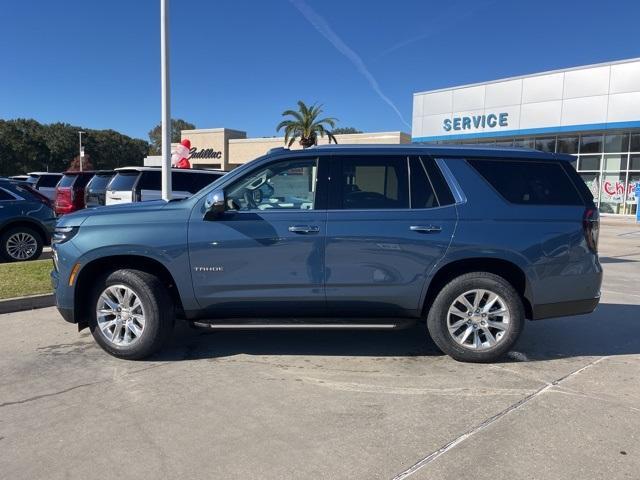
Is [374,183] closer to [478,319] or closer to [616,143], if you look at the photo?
[478,319]

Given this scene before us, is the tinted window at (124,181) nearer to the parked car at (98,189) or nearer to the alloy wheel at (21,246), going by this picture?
the parked car at (98,189)

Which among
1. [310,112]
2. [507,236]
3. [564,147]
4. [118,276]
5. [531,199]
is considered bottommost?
[118,276]

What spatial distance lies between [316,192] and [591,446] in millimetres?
2888

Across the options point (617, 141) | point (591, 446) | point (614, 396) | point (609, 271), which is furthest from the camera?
point (617, 141)

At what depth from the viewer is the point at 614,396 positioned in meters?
4.24

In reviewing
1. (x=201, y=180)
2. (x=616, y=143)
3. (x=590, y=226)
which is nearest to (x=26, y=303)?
(x=201, y=180)

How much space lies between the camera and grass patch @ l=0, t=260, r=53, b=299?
724 cm

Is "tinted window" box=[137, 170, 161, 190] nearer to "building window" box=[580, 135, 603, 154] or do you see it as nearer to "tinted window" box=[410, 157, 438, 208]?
"tinted window" box=[410, 157, 438, 208]

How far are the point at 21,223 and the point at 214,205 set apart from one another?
7.32 metres

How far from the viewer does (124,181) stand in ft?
37.5

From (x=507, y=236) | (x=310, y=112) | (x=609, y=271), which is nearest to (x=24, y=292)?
(x=507, y=236)

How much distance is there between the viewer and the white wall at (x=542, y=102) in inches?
933

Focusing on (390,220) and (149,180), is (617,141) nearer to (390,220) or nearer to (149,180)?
(149,180)

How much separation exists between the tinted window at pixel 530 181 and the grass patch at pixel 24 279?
593 centimetres
